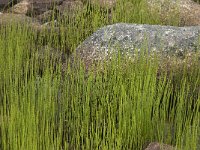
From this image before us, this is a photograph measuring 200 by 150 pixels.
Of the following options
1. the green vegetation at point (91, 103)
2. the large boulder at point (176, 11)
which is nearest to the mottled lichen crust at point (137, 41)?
the green vegetation at point (91, 103)

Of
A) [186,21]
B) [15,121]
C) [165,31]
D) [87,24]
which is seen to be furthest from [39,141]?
[186,21]

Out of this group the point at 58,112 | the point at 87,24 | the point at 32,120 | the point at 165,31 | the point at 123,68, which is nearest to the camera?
the point at 32,120

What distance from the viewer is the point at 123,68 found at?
333cm

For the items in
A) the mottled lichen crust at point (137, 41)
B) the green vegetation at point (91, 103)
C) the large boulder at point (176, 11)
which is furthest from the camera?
the large boulder at point (176, 11)

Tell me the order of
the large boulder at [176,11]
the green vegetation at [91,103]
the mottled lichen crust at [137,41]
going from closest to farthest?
the green vegetation at [91,103] < the mottled lichen crust at [137,41] < the large boulder at [176,11]

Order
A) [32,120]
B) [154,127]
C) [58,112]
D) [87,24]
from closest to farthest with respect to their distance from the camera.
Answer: [32,120], [154,127], [58,112], [87,24]

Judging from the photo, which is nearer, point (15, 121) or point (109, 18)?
point (15, 121)

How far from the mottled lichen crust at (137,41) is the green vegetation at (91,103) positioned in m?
0.13

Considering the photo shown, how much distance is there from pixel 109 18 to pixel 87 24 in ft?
0.98

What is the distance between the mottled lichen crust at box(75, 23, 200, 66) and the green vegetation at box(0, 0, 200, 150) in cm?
13

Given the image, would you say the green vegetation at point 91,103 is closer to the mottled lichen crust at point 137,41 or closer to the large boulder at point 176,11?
the mottled lichen crust at point 137,41

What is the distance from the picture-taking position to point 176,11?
4629mm

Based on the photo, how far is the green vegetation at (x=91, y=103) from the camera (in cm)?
234

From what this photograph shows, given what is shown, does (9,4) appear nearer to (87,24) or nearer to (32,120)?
(87,24)
